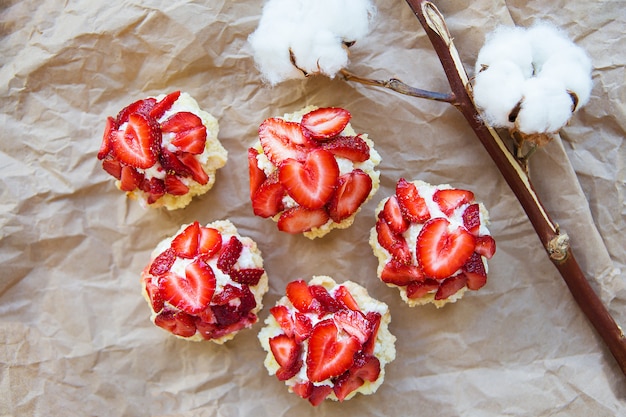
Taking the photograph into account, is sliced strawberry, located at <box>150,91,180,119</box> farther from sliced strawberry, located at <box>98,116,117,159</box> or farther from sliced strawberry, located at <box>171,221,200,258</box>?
sliced strawberry, located at <box>171,221,200,258</box>

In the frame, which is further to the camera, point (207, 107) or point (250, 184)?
point (207, 107)

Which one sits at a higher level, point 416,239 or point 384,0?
point 384,0

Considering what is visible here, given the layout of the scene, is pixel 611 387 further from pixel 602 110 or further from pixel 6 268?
pixel 6 268

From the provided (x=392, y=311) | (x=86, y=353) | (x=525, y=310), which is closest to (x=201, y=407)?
(x=86, y=353)

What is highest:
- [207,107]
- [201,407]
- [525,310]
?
Result: [207,107]

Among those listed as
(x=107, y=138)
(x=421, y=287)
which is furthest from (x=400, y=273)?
(x=107, y=138)

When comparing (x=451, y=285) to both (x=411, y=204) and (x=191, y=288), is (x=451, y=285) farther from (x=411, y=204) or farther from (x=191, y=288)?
(x=191, y=288)

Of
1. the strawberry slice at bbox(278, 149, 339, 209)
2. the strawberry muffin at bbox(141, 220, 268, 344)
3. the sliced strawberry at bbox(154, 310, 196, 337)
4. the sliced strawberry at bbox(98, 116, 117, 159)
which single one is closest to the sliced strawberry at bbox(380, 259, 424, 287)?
the strawberry slice at bbox(278, 149, 339, 209)
